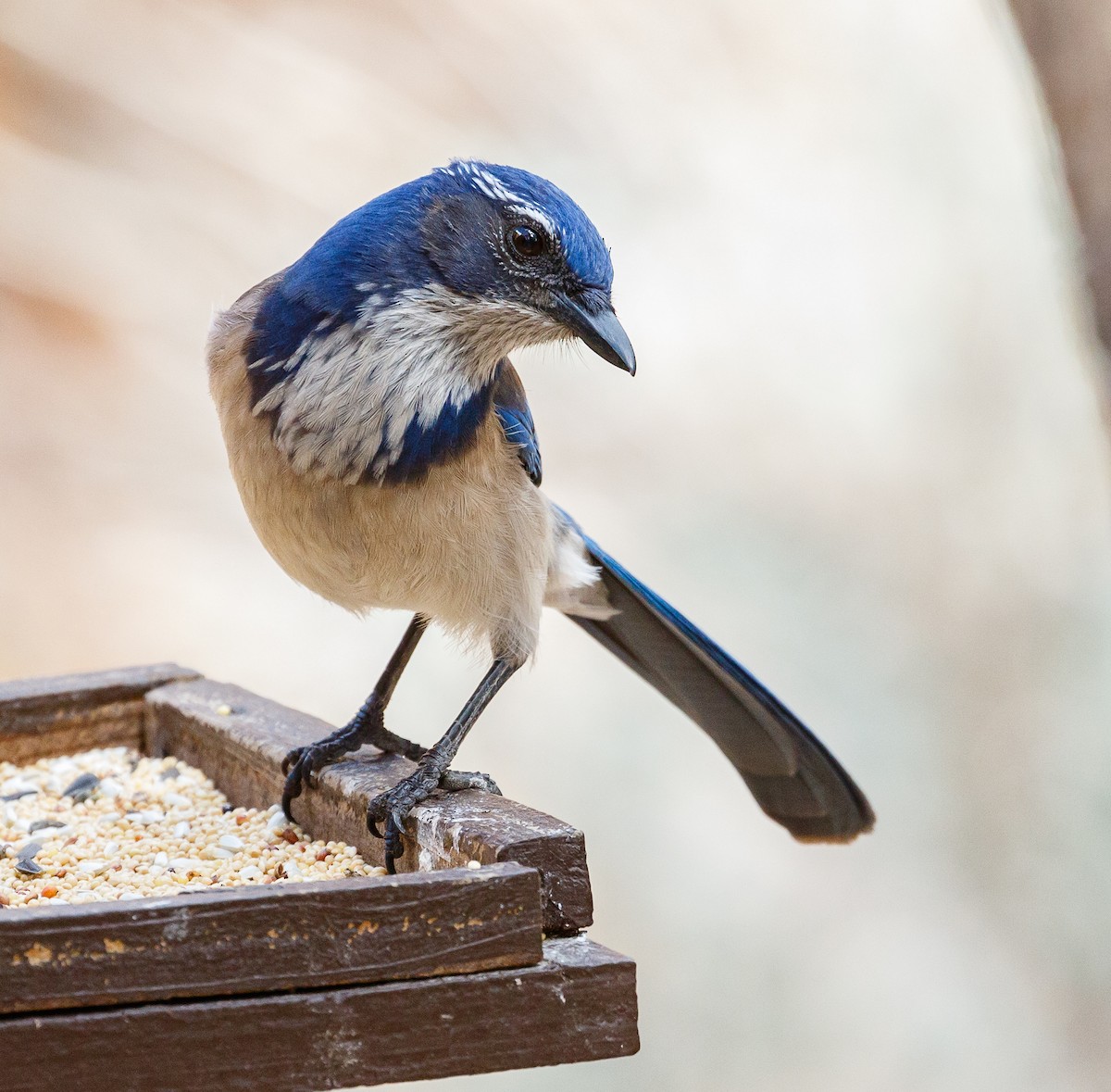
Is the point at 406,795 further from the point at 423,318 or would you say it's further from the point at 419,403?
the point at 423,318

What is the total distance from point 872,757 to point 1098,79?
382 centimetres

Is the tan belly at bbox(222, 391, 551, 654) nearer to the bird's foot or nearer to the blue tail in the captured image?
the bird's foot

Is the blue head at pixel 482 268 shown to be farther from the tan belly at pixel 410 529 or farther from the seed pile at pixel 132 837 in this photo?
the seed pile at pixel 132 837

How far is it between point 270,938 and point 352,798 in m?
1.01

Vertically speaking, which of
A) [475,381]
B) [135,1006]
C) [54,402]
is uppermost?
[54,402]

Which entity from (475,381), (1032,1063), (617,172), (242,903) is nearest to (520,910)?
(242,903)

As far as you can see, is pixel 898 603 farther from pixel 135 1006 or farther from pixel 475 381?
pixel 135 1006

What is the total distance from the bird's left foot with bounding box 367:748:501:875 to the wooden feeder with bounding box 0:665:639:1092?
56cm

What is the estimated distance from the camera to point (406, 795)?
270 cm

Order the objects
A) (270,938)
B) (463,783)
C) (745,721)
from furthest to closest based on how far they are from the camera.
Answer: (745,721), (463,783), (270,938)

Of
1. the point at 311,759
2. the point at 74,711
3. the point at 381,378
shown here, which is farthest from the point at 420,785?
the point at 74,711

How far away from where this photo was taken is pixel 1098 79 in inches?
135

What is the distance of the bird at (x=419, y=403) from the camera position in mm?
2828

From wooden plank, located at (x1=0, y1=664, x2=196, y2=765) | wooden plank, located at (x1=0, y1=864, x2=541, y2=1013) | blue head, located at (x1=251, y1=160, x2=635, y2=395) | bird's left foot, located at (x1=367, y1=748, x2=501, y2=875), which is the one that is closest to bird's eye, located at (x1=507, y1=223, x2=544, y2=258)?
blue head, located at (x1=251, y1=160, x2=635, y2=395)
